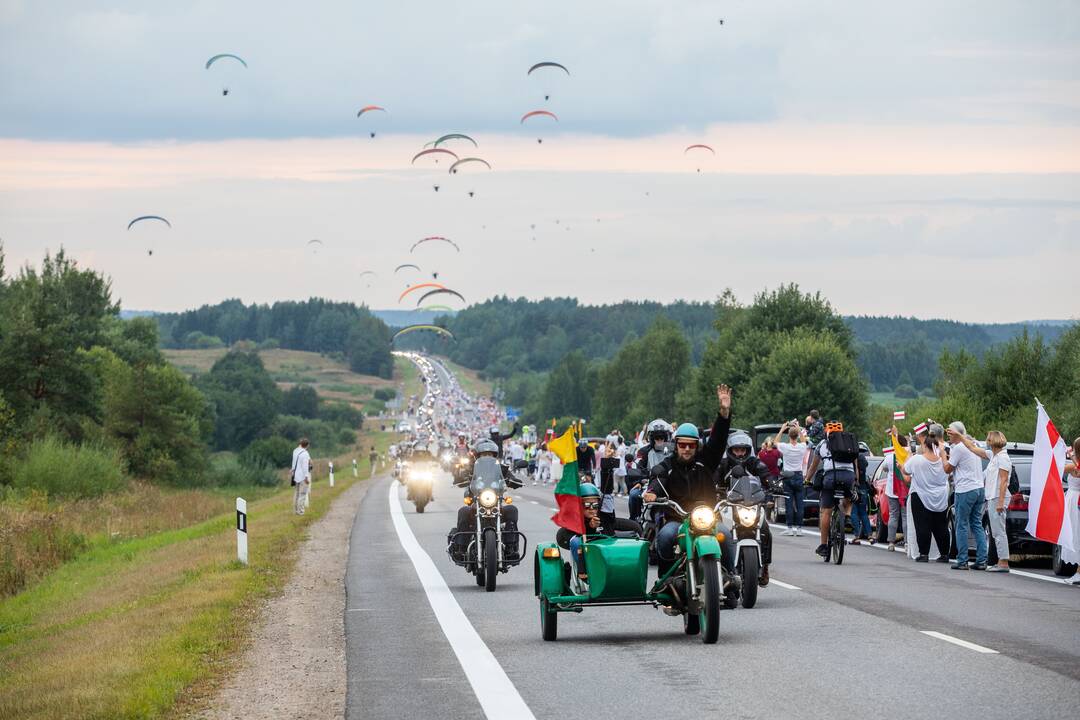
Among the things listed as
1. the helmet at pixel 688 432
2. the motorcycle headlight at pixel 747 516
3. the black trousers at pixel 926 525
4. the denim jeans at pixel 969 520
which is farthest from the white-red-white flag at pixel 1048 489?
the helmet at pixel 688 432

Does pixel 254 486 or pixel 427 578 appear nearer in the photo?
pixel 427 578

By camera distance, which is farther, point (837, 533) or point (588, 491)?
point (837, 533)

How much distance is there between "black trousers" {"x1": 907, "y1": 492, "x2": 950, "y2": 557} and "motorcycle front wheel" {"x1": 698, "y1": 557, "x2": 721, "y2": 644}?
34.9 feet

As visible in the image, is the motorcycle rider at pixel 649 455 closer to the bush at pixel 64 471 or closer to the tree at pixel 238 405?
the bush at pixel 64 471

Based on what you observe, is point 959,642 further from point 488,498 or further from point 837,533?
point 837,533

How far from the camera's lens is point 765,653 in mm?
11672

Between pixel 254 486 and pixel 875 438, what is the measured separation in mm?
39638

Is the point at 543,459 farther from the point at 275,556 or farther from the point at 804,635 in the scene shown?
the point at 804,635

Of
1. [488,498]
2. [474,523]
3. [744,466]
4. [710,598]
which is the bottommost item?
[710,598]

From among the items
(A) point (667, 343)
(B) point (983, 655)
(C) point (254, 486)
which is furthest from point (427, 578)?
(A) point (667, 343)

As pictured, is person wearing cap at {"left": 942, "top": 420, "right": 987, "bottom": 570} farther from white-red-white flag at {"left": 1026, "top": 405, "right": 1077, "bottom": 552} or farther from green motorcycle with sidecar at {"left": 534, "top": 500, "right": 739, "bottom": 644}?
green motorcycle with sidecar at {"left": 534, "top": 500, "right": 739, "bottom": 644}

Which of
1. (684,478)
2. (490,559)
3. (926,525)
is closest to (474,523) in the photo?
(490,559)

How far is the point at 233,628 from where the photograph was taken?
14742 millimetres

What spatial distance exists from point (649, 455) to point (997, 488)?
4651mm
